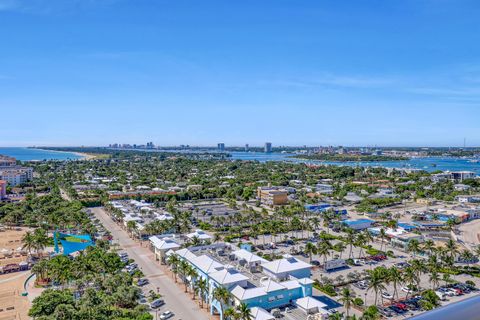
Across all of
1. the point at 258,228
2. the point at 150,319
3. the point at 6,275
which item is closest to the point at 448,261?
the point at 258,228

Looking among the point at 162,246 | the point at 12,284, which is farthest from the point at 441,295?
the point at 12,284

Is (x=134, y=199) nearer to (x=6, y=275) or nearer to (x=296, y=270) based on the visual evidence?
(x=6, y=275)

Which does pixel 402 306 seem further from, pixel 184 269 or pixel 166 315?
pixel 166 315

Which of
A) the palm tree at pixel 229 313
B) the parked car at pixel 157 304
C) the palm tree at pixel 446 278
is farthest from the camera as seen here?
the palm tree at pixel 446 278

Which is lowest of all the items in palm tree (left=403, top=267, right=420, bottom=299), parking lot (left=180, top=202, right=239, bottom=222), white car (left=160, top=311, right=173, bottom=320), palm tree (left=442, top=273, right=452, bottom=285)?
white car (left=160, top=311, right=173, bottom=320)

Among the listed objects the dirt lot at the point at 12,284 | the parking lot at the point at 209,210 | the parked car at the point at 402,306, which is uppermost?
the parking lot at the point at 209,210

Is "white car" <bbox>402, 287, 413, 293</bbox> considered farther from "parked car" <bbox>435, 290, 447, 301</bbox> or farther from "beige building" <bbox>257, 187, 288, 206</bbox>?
"beige building" <bbox>257, 187, 288, 206</bbox>

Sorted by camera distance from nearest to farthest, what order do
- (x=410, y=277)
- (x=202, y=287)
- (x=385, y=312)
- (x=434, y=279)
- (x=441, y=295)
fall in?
(x=385, y=312) → (x=202, y=287) → (x=410, y=277) → (x=441, y=295) → (x=434, y=279)

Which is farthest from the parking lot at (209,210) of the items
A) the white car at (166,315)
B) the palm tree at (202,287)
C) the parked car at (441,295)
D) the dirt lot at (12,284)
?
the parked car at (441,295)

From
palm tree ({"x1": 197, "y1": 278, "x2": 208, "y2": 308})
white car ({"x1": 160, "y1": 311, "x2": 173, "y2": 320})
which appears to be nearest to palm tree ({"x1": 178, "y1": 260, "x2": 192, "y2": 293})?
palm tree ({"x1": 197, "y1": 278, "x2": 208, "y2": 308})

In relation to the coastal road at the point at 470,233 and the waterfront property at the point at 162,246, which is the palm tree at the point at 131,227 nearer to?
the waterfront property at the point at 162,246
